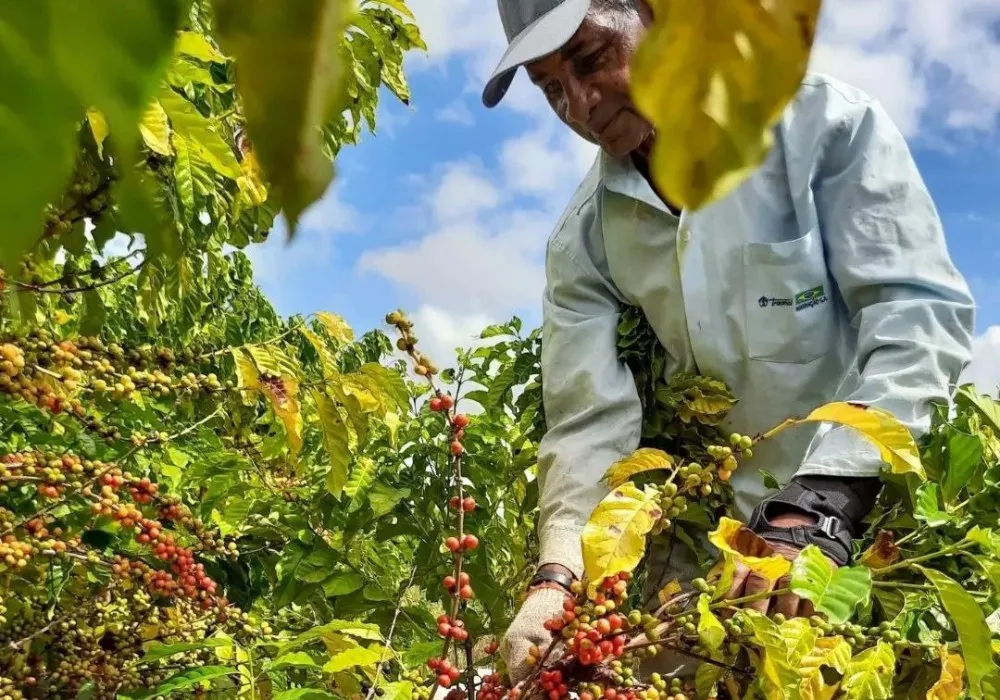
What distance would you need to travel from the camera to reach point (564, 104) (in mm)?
1806

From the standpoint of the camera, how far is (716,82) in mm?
181

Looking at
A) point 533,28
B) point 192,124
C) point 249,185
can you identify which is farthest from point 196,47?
point 533,28

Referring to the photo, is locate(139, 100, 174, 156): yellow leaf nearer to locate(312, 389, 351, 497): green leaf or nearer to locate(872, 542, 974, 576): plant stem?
locate(312, 389, 351, 497): green leaf

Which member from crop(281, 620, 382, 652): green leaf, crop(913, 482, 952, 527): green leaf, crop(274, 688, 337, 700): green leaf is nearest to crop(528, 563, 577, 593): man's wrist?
crop(281, 620, 382, 652): green leaf

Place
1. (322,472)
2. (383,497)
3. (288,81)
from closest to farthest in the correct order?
(288,81) < (383,497) < (322,472)

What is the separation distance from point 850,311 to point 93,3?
1709mm

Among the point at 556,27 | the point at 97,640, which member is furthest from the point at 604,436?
the point at 97,640

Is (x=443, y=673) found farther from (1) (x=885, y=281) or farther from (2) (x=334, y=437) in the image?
(1) (x=885, y=281)

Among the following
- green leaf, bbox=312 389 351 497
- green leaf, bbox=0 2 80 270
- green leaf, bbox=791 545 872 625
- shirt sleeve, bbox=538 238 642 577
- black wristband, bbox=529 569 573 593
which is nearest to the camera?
green leaf, bbox=0 2 80 270

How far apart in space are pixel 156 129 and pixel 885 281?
1.24 m

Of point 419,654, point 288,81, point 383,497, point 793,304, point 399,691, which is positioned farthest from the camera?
point 383,497

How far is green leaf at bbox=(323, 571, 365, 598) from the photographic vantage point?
5.71 feet

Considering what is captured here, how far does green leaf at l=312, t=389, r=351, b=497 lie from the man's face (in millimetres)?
795

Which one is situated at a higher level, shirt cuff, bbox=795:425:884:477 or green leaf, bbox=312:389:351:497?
green leaf, bbox=312:389:351:497
